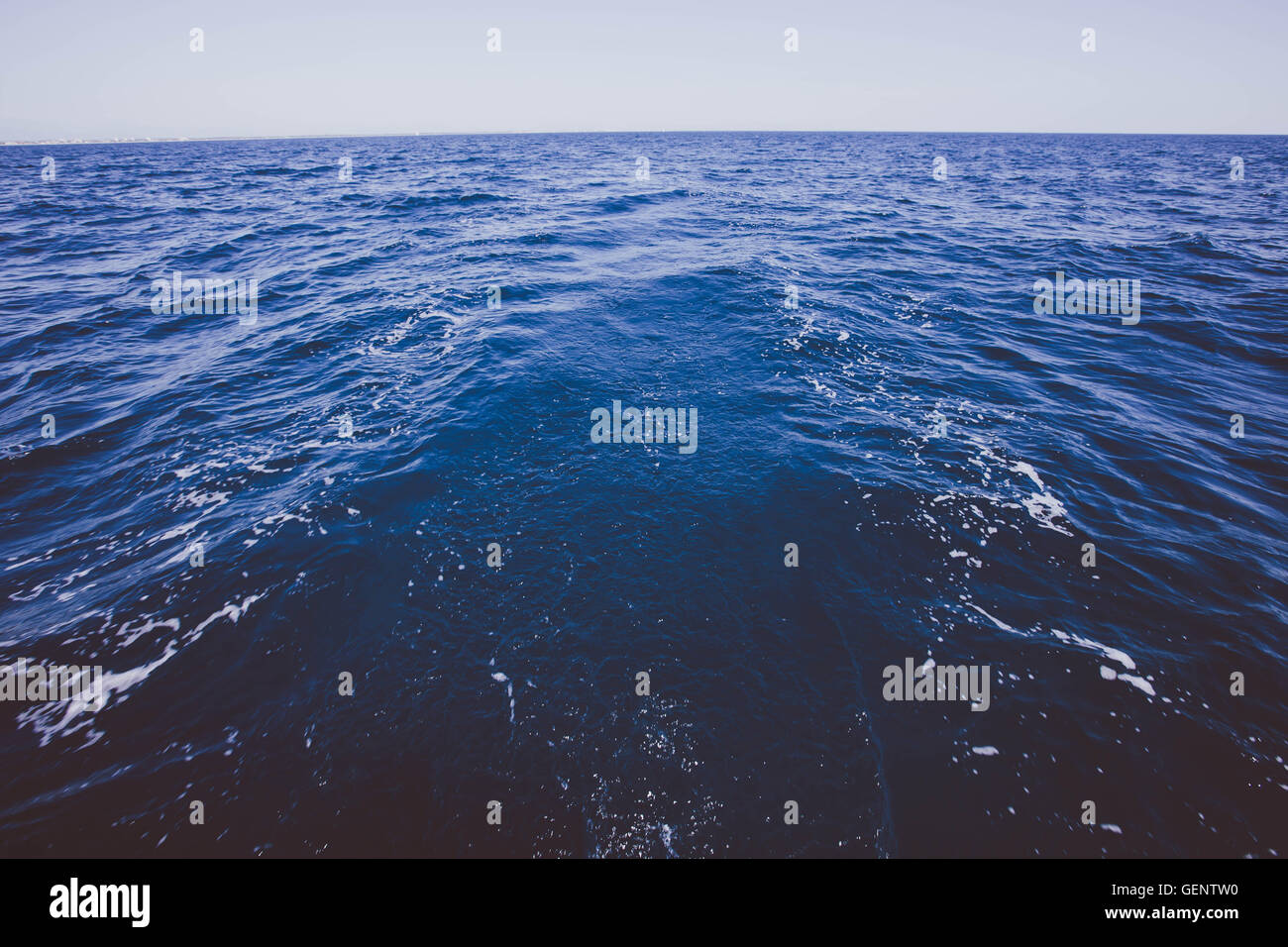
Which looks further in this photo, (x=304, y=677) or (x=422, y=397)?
(x=422, y=397)

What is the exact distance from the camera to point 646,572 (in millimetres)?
8312

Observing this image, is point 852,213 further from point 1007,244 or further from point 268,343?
point 268,343

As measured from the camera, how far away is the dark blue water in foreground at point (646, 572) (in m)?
5.68

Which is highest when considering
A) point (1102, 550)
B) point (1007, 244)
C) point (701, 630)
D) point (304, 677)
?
point (1007, 244)

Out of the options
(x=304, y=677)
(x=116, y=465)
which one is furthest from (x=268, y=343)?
(x=304, y=677)

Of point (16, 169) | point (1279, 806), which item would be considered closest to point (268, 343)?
point (1279, 806)

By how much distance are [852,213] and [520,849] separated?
3883 centimetres

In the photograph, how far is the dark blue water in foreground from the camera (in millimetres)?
5676

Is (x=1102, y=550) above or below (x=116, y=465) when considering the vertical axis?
below

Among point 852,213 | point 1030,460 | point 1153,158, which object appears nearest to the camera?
point 1030,460

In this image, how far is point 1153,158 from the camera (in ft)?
234
